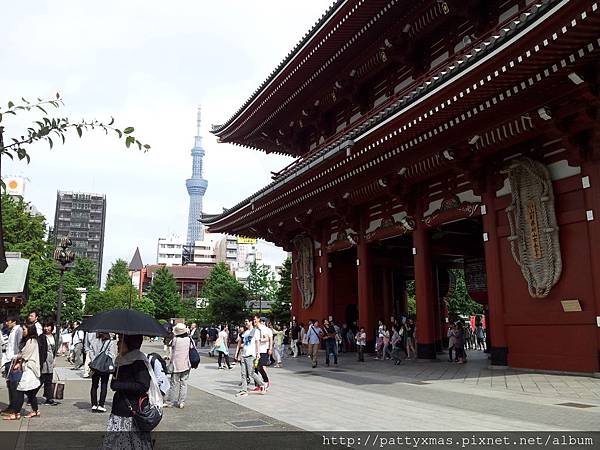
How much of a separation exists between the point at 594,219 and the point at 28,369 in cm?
1263

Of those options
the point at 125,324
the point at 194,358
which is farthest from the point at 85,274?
the point at 125,324

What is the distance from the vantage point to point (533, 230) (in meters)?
13.2

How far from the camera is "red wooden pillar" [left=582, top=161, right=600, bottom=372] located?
459 inches

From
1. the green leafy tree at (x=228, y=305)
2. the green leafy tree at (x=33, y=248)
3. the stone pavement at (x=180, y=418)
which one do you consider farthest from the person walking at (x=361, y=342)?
the green leafy tree at (x=228, y=305)

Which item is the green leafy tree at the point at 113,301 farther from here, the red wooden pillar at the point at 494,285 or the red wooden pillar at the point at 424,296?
the red wooden pillar at the point at 494,285

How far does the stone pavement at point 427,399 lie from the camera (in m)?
7.87

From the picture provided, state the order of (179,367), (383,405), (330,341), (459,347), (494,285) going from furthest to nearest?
(330,341) → (459,347) → (494,285) → (179,367) → (383,405)

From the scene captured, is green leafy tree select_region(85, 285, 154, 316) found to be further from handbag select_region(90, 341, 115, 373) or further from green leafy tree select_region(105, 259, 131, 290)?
handbag select_region(90, 341, 115, 373)

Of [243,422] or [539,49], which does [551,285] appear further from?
[243,422]

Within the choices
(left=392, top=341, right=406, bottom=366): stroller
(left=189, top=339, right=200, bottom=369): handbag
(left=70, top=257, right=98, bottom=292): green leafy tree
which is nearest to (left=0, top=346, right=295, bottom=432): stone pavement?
(left=189, top=339, right=200, bottom=369): handbag

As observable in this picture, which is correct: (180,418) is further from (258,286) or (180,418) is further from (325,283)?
(258,286)

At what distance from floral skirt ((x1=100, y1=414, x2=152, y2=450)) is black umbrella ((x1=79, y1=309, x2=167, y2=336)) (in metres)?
0.83

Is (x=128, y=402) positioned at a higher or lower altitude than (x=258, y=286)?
lower

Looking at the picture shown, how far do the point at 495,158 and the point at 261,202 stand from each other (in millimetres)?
10318
